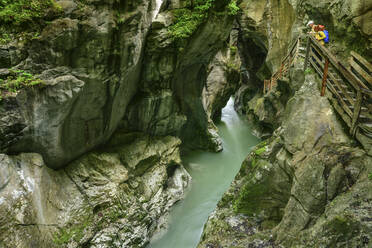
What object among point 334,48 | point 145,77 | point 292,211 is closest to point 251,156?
point 292,211

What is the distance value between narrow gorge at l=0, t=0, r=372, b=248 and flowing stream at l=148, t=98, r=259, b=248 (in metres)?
0.08

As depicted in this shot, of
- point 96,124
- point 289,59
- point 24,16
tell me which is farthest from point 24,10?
point 289,59

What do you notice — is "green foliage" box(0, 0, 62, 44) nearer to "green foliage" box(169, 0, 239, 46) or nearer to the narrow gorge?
the narrow gorge

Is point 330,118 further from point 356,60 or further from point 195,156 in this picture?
point 195,156

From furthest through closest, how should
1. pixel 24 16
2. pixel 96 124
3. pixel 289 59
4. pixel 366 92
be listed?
pixel 289 59, pixel 96 124, pixel 24 16, pixel 366 92

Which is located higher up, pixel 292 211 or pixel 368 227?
pixel 368 227

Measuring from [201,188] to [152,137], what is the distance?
3.50m

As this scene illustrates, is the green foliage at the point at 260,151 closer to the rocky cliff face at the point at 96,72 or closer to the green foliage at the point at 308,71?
the green foliage at the point at 308,71

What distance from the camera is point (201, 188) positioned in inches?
464

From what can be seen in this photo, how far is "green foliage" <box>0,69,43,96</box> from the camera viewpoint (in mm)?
5660

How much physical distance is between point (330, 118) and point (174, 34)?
5.98 metres

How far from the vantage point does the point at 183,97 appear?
41.8 ft

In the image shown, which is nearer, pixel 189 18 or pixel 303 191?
pixel 303 191

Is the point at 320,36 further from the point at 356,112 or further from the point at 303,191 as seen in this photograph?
the point at 303,191
